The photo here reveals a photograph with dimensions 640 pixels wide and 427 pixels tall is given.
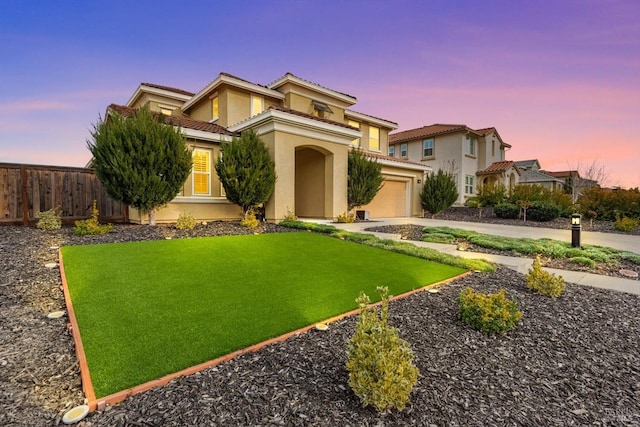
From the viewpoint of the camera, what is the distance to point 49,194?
9.73 meters

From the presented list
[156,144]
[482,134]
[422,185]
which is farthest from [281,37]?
[482,134]

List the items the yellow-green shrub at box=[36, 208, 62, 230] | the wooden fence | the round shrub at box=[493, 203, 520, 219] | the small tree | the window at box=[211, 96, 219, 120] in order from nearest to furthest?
the yellow-green shrub at box=[36, 208, 62, 230], the wooden fence, the small tree, the window at box=[211, 96, 219, 120], the round shrub at box=[493, 203, 520, 219]

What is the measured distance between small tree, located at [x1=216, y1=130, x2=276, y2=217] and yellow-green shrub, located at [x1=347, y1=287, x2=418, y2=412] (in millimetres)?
9197

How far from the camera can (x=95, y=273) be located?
506cm

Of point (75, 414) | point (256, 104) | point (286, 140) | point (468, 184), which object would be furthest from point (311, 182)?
point (468, 184)

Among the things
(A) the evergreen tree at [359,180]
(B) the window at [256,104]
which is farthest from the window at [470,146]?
(B) the window at [256,104]

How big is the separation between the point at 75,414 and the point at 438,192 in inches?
782

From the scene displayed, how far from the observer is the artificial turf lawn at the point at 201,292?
2.91m

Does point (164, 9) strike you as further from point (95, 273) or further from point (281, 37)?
point (95, 273)

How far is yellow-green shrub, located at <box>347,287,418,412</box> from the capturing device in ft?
7.22

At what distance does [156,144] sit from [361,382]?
30.1 ft

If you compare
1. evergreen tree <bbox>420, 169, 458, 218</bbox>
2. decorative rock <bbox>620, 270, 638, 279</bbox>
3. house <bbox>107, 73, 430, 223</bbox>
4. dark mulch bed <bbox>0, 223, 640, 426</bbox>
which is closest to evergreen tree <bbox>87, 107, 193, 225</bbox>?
house <bbox>107, 73, 430, 223</bbox>

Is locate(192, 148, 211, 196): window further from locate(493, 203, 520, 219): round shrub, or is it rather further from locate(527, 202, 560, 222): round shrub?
locate(527, 202, 560, 222): round shrub

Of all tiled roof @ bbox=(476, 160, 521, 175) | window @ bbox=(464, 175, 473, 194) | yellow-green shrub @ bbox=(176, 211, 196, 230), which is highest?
tiled roof @ bbox=(476, 160, 521, 175)
